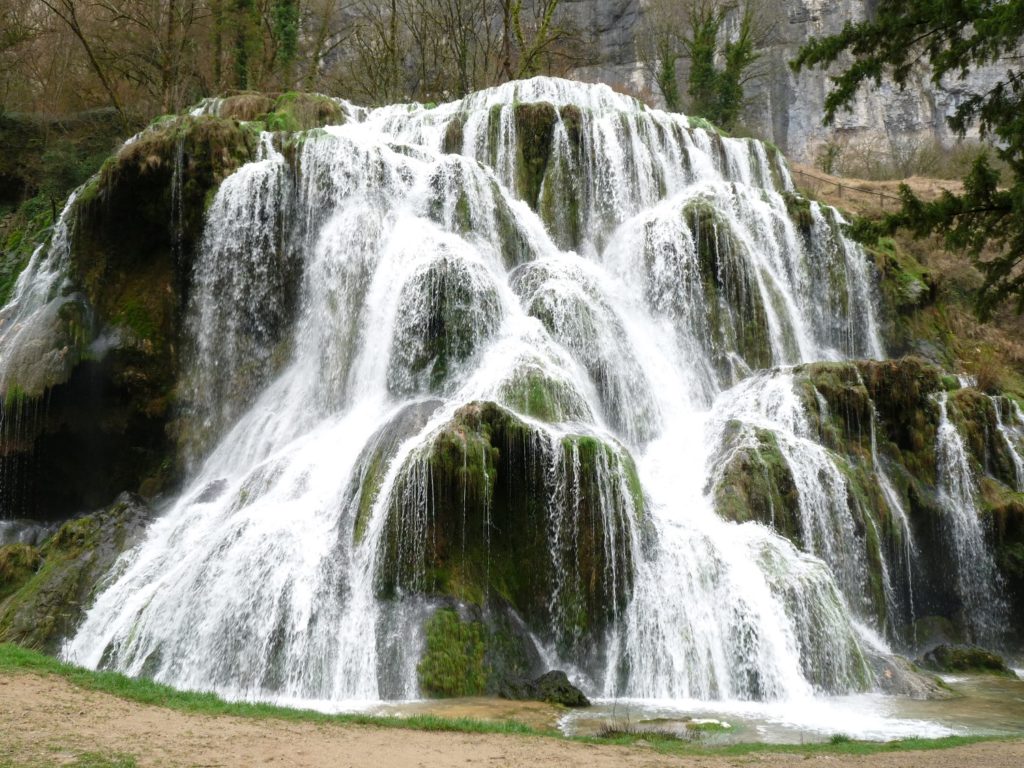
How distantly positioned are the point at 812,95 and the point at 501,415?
4116 centimetres

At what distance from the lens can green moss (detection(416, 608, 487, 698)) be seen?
32.0 feet

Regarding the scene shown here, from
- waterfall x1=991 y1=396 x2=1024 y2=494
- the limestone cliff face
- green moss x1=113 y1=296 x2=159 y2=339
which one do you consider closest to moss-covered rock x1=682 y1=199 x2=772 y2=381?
waterfall x1=991 y1=396 x2=1024 y2=494

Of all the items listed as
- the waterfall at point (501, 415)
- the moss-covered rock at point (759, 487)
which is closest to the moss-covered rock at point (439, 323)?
the waterfall at point (501, 415)

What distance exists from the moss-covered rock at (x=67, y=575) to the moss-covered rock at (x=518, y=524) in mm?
4573

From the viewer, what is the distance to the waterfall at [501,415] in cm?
1058

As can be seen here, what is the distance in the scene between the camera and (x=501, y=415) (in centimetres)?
1152

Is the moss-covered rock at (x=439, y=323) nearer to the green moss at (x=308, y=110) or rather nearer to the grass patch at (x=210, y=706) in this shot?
the grass patch at (x=210, y=706)

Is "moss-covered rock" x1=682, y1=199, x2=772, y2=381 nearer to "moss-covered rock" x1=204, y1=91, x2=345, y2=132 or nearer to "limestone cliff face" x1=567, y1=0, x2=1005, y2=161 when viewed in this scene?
"moss-covered rock" x1=204, y1=91, x2=345, y2=132

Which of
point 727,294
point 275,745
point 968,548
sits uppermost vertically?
point 727,294

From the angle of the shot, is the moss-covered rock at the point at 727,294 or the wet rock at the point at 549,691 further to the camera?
the moss-covered rock at the point at 727,294

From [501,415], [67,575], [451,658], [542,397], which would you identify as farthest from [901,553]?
[67,575]

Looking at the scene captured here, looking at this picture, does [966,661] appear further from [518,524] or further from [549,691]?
[518,524]

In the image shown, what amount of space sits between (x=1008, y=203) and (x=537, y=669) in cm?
739

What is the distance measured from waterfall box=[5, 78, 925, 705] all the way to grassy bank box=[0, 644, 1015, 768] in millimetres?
2017
